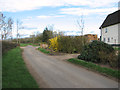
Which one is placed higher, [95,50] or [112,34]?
[112,34]

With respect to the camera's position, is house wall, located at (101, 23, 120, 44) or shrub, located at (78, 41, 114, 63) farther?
house wall, located at (101, 23, 120, 44)

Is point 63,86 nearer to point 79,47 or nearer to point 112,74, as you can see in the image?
point 112,74

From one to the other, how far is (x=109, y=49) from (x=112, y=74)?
16.1ft

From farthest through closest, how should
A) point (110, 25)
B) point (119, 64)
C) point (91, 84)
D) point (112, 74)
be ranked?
point (110, 25) → point (119, 64) → point (112, 74) → point (91, 84)

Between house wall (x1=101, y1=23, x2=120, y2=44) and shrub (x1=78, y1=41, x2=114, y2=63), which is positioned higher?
house wall (x1=101, y1=23, x2=120, y2=44)

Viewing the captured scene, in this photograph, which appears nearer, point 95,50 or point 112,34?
point 95,50

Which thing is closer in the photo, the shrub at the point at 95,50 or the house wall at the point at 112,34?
the shrub at the point at 95,50

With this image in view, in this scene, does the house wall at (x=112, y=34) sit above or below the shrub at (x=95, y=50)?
above

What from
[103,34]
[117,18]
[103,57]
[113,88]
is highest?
[117,18]

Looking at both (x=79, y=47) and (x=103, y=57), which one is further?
(x=79, y=47)

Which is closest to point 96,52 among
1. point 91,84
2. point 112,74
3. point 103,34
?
point 112,74

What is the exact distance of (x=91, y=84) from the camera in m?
6.63

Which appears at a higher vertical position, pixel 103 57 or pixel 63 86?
pixel 103 57

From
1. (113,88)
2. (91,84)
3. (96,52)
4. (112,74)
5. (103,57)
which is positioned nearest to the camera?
(113,88)
